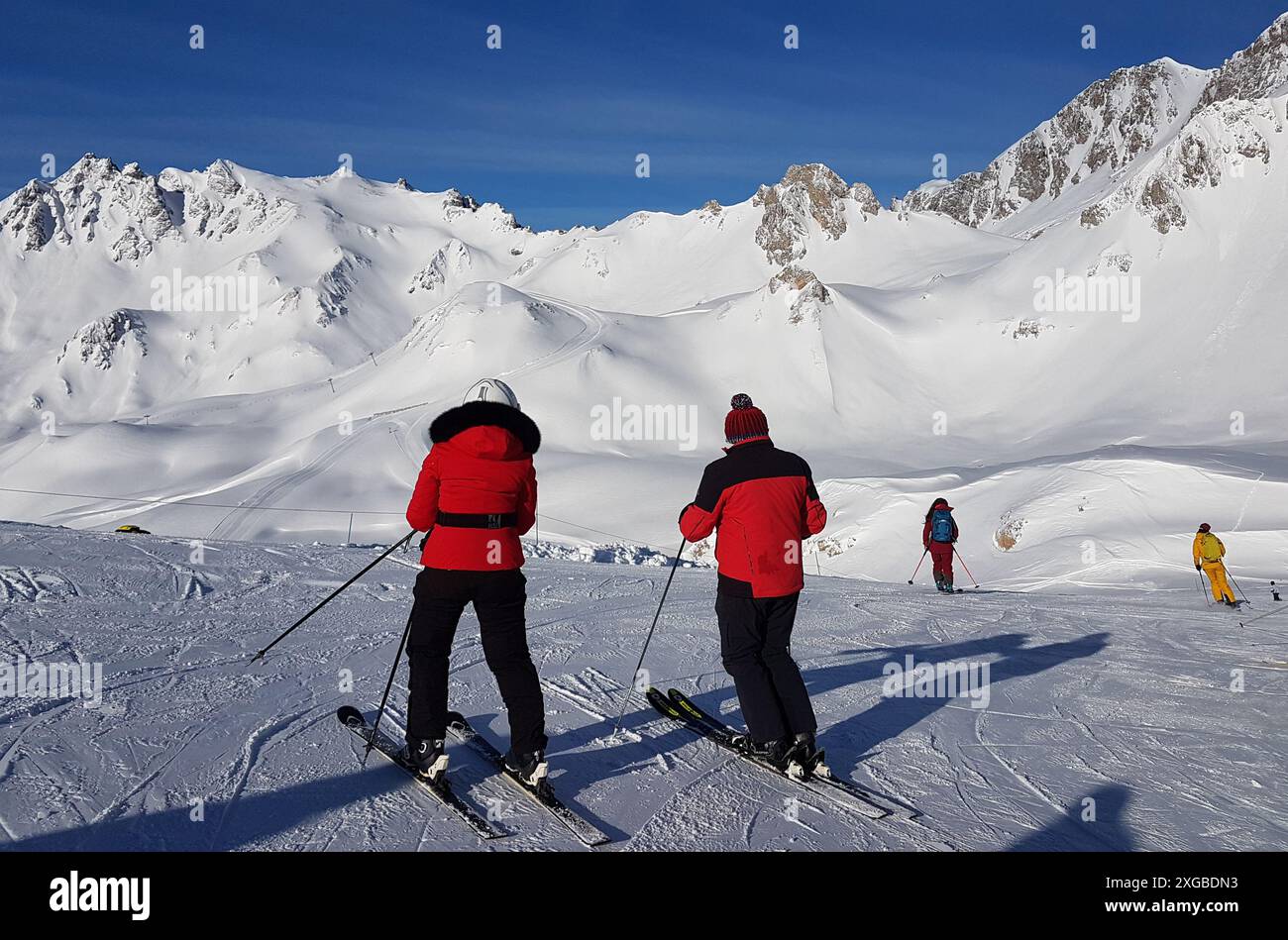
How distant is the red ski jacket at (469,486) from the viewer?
393 cm

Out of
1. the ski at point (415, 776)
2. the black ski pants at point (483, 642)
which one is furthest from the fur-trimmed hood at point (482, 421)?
the ski at point (415, 776)

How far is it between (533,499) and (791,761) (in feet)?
6.03

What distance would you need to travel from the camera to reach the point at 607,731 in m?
5.22

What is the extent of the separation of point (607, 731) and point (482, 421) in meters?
2.24

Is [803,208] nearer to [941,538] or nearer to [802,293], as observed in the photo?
[802,293]

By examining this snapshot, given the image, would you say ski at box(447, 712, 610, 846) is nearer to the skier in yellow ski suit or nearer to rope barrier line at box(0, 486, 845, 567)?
the skier in yellow ski suit

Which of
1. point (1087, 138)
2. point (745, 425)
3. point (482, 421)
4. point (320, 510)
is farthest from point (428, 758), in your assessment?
point (1087, 138)

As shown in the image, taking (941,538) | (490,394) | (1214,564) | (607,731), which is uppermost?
(490,394)

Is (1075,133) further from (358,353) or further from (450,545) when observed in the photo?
(450,545)

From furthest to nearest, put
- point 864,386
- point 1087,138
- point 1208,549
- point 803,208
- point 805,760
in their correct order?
point 1087,138, point 803,208, point 864,386, point 1208,549, point 805,760

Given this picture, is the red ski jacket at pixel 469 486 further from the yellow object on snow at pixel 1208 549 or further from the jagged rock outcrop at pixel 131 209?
the jagged rock outcrop at pixel 131 209

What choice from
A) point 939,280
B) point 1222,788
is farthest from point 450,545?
point 939,280

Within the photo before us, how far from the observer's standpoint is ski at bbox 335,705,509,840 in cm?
366

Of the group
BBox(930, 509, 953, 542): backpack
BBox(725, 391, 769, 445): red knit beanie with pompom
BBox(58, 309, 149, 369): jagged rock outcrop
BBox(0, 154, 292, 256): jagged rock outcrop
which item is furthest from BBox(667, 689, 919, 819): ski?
BBox(0, 154, 292, 256): jagged rock outcrop
